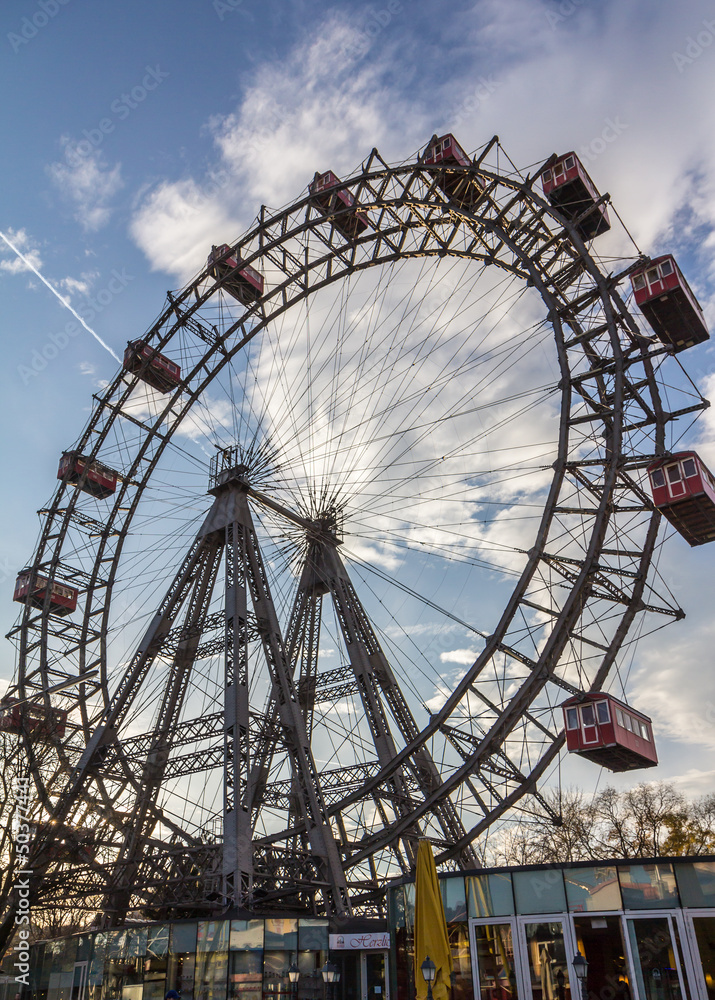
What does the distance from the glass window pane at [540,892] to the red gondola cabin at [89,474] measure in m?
25.4

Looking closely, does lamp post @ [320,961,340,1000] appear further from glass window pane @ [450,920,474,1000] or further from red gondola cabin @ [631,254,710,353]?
red gondola cabin @ [631,254,710,353]

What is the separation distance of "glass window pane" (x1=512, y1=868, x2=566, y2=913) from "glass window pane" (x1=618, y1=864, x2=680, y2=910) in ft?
4.01

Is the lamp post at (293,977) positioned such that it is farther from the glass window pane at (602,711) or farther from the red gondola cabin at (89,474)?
the red gondola cabin at (89,474)

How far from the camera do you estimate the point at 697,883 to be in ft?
45.8

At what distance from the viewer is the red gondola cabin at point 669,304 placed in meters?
22.7

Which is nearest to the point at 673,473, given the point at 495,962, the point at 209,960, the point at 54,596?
the point at 495,962

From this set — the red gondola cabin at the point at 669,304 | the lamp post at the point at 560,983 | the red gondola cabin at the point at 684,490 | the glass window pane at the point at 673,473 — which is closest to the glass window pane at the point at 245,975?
the lamp post at the point at 560,983

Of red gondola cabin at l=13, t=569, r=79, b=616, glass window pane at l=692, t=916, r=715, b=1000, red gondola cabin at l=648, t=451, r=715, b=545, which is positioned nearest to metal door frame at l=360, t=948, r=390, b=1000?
glass window pane at l=692, t=916, r=715, b=1000

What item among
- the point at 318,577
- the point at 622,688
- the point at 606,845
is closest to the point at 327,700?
the point at 318,577

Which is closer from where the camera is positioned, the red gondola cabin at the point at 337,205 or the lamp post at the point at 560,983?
the lamp post at the point at 560,983

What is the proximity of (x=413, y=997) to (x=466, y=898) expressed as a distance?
8.51 ft

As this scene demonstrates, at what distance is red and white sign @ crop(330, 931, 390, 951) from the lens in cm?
1805

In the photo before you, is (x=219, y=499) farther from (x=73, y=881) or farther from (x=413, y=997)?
(x=413, y=997)

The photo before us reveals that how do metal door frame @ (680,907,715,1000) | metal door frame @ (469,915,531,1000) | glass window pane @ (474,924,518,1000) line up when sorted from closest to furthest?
metal door frame @ (680,907,715,1000), metal door frame @ (469,915,531,1000), glass window pane @ (474,924,518,1000)
